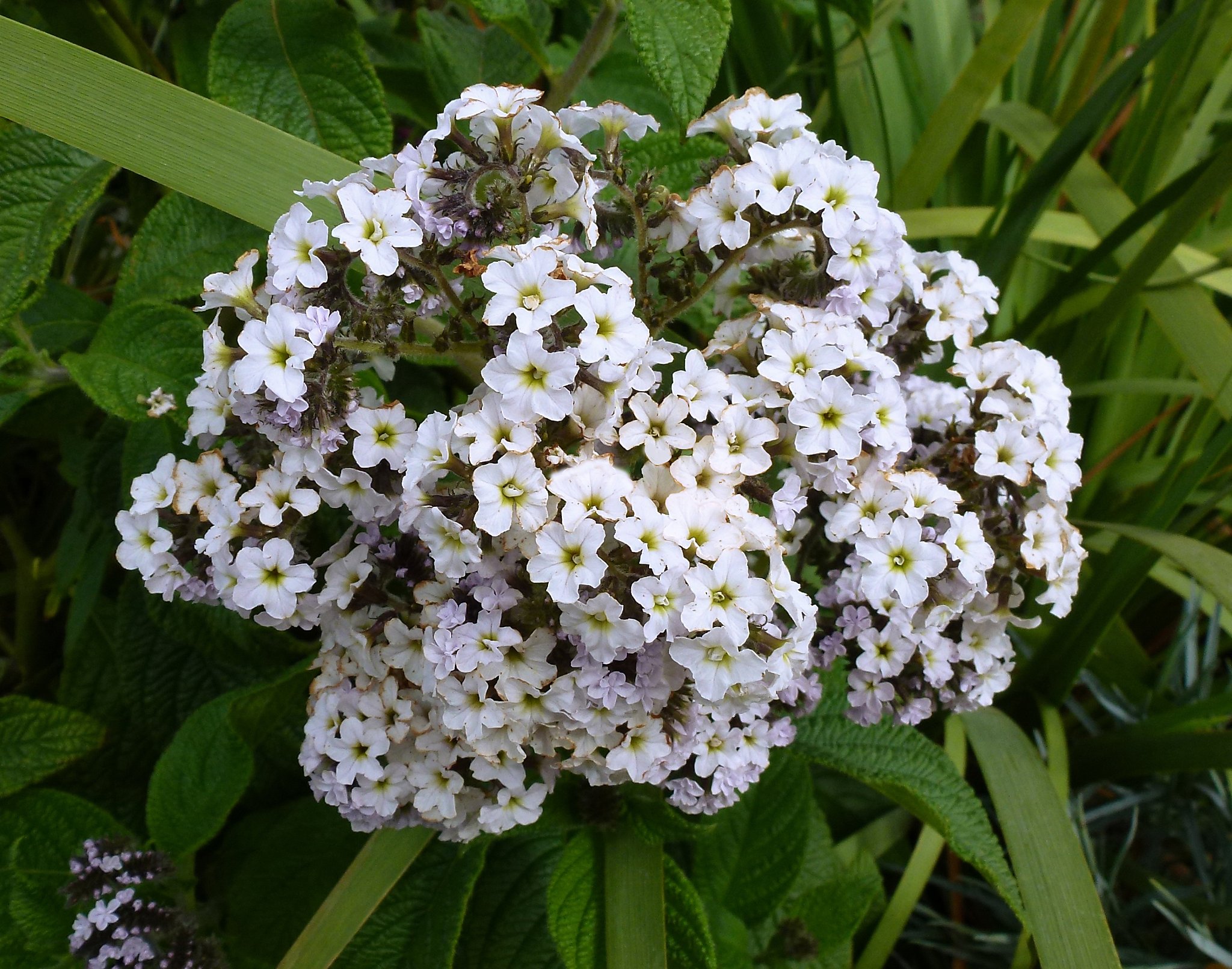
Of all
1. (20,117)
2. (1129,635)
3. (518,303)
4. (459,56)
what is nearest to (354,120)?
(459,56)

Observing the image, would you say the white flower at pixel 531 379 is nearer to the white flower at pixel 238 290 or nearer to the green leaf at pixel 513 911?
the white flower at pixel 238 290

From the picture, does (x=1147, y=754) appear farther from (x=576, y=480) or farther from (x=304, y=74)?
(x=304, y=74)

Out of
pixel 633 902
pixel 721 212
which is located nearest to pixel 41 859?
pixel 633 902

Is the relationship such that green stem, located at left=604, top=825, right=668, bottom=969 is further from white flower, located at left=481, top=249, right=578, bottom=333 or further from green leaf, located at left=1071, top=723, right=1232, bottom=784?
green leaf, located at left=1071, top=723, right=1232, bottom=784

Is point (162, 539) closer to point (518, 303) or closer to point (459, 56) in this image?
point (518, 303)

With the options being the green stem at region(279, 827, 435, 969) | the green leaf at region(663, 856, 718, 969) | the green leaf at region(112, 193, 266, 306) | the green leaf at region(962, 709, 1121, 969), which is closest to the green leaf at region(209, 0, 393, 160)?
the green leaf at region(112, 193, 266, 306)

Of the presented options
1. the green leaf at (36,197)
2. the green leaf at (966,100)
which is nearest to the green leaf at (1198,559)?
the green leaf at (966,100)

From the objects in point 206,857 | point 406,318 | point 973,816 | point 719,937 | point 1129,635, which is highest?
point 406,318
